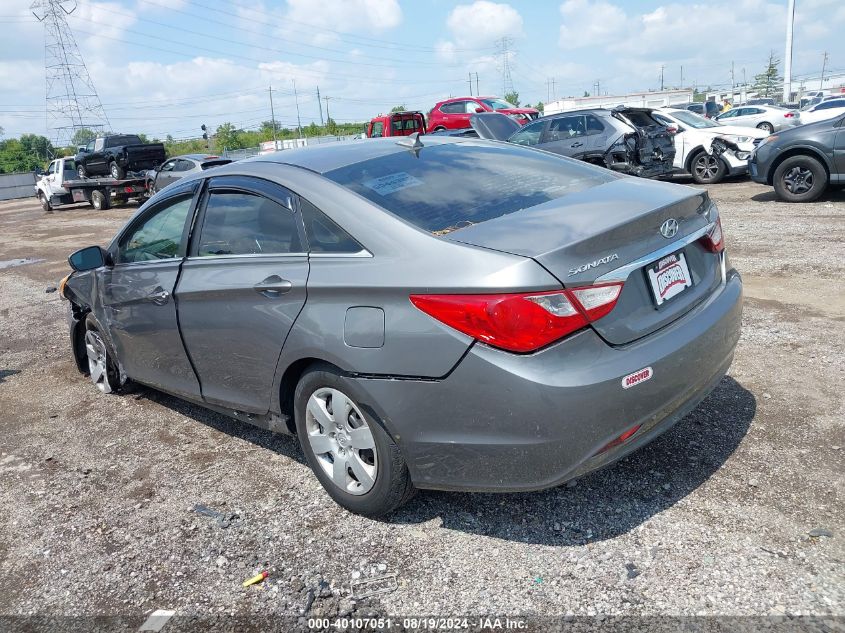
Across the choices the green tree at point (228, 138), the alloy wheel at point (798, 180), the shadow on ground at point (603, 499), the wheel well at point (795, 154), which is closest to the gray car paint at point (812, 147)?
the wheel well at point (795, 154)

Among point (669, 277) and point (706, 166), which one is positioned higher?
point (669, 277)

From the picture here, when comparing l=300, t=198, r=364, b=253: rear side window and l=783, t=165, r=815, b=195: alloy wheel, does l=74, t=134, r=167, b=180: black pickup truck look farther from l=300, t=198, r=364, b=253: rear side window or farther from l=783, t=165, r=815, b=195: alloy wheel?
l=300, t=198, r=364, b=253: rear side window

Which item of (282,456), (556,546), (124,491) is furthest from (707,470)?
(124,491)

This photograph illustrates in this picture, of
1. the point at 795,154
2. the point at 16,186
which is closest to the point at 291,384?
the point at 795,154

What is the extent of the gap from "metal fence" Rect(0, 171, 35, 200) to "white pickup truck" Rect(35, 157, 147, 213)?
1398 cm

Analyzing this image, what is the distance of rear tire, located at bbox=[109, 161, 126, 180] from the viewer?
21906mm

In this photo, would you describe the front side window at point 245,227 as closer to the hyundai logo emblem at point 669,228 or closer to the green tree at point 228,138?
the hyundai logo emblem at point 669,228

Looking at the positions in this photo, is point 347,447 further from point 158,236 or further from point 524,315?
point 158,236

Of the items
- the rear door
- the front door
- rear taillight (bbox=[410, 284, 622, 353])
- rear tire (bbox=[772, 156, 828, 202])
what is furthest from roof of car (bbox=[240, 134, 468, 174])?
rear tire (bbox=[772, 156, 828, 202])

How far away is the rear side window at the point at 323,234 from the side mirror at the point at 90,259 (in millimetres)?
2021

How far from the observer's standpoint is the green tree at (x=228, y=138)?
81881mm

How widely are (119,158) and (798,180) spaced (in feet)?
63.5

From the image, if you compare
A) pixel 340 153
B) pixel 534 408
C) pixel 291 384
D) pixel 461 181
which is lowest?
pixel 291 384

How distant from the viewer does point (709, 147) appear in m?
13.3
